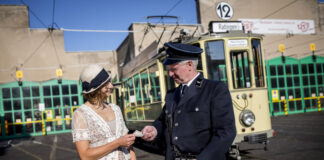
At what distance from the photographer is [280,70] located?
2119cm

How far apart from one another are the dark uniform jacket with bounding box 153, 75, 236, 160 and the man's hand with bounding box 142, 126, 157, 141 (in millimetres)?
154

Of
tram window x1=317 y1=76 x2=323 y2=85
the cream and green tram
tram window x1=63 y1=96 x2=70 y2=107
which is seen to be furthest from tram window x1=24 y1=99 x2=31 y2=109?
tram window x1=317 y1=76 x2=323 y2=85

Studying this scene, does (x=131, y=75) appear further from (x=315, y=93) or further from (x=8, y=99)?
(x=315, y=93)

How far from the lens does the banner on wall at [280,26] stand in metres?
21.4

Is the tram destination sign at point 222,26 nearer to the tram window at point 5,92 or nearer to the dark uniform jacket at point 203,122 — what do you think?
the dark uniform jacket at point 203,122

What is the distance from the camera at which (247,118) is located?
6566 mm

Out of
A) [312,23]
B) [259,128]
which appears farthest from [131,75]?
[312,23]

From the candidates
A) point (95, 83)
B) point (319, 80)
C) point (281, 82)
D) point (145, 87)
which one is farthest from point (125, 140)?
point (319, 80)

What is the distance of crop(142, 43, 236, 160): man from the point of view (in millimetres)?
2104

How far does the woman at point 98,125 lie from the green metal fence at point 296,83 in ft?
64.5

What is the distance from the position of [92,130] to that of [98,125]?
0.07 metres

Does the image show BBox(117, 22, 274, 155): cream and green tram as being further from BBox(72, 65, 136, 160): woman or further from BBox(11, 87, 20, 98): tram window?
BBox(11, 87, 20, 98): tram window

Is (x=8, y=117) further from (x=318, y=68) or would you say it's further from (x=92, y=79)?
(x=318, y=68)

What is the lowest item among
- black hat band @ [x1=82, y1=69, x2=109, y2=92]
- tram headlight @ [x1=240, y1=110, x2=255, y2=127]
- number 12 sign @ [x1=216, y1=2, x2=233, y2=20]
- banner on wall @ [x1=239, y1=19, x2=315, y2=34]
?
tram headlight @ [x1=240, y1=110, x2=255, y2=127]
